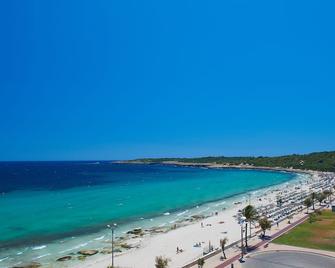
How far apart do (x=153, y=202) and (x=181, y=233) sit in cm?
3310

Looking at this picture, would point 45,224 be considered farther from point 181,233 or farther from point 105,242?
point 181,233

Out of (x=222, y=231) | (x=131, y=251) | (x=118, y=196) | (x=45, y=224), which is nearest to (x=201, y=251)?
(x=131, y=251)

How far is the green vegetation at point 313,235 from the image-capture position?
42344 millimetres

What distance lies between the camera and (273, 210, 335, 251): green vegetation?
4234 cm

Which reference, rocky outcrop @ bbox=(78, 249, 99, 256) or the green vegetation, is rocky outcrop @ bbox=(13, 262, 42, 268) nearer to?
rocky outcrop @ bbox=(78, 249, 99, 256)

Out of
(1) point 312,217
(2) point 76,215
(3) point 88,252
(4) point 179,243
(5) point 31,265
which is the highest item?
(1) point 312,217

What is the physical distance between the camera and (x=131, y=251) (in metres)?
45.0

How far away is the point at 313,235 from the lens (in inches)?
1831

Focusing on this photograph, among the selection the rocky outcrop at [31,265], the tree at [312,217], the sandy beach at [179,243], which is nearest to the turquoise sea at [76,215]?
the rocky outcrop at [31,265]

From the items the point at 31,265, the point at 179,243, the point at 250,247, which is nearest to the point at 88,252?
the point at 31,265

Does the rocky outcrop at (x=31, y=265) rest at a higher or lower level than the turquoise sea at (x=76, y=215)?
lower

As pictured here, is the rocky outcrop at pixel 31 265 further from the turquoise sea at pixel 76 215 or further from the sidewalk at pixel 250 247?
the sidewalk at pixel 250 247

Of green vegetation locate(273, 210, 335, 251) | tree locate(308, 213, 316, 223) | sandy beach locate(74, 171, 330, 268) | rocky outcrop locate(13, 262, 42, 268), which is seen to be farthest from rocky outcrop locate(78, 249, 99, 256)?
tree locate(308, 213, 316, 223)

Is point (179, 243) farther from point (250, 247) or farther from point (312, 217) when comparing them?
point (312, 217)
